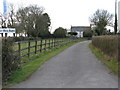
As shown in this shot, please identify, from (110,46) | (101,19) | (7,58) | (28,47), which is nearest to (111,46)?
(110,46)

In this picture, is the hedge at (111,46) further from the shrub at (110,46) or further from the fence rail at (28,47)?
the fence rail at (28,47)

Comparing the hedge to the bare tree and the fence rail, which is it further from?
the bare tree

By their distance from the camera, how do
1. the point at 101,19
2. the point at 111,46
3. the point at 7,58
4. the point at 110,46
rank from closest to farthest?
the point at 7,58, the point at 111,46, the point at 110,46, the point at 101,19

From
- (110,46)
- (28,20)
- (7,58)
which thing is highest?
(28,20)

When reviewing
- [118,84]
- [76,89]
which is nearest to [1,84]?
[76,89]

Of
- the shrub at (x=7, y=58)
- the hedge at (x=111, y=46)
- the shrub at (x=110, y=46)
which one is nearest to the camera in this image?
the shrub at (x=7, y=58)

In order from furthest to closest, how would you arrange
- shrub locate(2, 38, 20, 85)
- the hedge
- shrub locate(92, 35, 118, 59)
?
1. shrub locate(92, 35, 118, 59)
2. the hedge
3. shrub locate(2, 38, 20, 85)

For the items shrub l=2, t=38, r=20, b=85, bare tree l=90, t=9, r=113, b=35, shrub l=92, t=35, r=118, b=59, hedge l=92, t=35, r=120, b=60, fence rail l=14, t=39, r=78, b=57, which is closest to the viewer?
shrub l=2, t=38, r=20, b=85

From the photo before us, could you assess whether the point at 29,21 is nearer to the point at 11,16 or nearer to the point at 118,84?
the point at 11,16

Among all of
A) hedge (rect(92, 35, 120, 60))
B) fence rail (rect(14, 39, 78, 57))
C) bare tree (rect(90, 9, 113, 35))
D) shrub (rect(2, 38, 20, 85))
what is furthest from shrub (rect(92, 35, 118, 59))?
bare tree (rect(90, 9, 113, 35))

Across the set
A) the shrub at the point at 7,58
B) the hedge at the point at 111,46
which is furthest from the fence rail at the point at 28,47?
the hedge at the point at 111,46

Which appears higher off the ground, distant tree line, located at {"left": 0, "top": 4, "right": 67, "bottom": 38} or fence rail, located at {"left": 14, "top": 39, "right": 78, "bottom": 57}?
distant tree line, located at {"left": 0, "top": 4, "right": 67, "bottom": 38}

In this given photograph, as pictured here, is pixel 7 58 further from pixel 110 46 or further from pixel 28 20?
pixel 28 20

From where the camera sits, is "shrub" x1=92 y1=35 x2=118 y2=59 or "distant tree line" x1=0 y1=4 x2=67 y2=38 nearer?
"shrub" x1=92 y1=35 x2=118 y2=59
